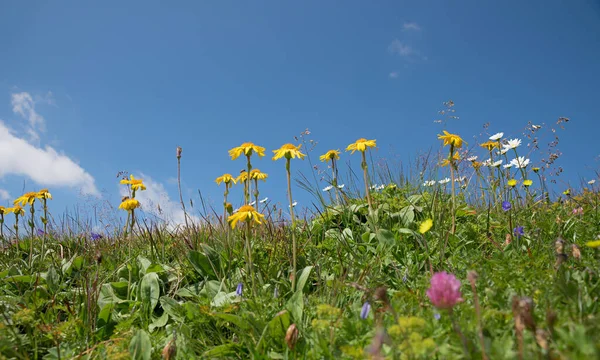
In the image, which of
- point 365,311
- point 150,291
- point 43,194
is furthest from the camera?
point 43,194

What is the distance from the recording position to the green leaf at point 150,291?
2629 millimetres

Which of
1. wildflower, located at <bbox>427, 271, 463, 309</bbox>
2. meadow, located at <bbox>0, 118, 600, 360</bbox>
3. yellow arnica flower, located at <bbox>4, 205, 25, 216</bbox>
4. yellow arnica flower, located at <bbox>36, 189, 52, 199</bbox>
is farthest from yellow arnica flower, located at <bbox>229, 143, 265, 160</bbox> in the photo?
yellow arnica flower, located at <bbox>4, 205, 25, 216</bbox>

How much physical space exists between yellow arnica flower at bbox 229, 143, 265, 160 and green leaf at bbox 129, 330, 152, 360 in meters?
1.02

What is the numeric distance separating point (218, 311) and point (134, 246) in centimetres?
240

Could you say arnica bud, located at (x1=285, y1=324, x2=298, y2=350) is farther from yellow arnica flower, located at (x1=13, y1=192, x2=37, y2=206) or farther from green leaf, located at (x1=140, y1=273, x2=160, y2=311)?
yellow arnica flower, located at (x1=13, y1=192, x2=37, y2=206)

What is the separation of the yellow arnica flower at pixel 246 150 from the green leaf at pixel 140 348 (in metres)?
1.02

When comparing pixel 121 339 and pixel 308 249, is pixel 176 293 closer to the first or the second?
pixel 121 339

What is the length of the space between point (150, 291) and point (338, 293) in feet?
3.79

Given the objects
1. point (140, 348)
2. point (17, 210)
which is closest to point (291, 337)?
point (140, 348)

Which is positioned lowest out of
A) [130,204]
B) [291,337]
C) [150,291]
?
[291,337]

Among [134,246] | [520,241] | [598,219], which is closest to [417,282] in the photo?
[520,241]

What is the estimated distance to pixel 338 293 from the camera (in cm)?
224

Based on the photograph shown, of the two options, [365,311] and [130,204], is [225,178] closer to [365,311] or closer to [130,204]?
[130,204]

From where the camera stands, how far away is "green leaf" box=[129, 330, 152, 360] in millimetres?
1851
